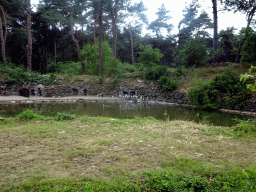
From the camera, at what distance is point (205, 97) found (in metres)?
10.6

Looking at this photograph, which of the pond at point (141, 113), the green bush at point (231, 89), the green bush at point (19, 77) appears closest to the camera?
the pond at point (141, 113)

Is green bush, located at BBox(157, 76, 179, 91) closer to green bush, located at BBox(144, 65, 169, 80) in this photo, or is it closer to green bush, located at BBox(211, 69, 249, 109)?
green bush, located at BBox(144, 65, 169, 80)

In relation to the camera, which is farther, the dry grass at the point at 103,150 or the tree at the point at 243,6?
the tree at the point at 243,6

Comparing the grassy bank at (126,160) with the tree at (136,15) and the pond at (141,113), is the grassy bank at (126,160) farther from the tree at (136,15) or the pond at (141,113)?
the tree at (136,15)

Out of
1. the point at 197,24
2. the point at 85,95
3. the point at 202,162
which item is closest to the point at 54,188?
the point at 202,162

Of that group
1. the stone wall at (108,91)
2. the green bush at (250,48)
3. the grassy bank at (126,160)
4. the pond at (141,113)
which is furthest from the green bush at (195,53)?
the grassy bank at (126,160)

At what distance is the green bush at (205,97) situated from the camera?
10477mm

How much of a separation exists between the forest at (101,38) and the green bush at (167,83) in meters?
2.94

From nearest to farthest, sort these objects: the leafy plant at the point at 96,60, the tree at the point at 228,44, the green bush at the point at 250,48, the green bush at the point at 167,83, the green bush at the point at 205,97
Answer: the green bush at the point at 205,97 → the green bush at the point at 250,48 → the green bush at the point at 167,83 → the tree at the point at 228,44 → the leafy plant at the point at 96,60

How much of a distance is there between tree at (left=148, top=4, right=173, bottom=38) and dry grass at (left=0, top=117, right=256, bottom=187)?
2759cm

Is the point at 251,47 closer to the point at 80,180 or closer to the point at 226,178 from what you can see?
the point at 226,178

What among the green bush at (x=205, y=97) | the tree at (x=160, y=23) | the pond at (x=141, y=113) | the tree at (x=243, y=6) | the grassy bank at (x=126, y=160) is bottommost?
the pond at (x=141, y=113)

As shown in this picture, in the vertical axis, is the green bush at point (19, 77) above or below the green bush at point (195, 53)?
below

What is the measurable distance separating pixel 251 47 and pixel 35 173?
1332 centimetres
